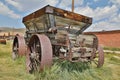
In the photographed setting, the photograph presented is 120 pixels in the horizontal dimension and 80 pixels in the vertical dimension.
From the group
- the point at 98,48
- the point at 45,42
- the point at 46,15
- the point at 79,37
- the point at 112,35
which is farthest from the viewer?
the point at 112,35

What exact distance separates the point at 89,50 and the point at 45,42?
152 centimetres

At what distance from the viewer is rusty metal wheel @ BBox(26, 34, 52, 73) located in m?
4.35

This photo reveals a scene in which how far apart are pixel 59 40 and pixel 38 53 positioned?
28.2 inches

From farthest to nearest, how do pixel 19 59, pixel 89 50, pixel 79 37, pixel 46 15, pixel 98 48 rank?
pixel 19 59
pixel 98 48
pixel 79 37
pixel 89 50
pixel 46 15

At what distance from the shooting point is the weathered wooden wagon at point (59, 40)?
4.66 meters

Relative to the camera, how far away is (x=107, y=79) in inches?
200

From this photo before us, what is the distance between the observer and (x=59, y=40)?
16.7 feet

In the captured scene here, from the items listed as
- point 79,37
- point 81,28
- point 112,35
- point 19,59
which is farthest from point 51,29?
point 112,35

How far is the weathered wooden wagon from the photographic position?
4.66 metres

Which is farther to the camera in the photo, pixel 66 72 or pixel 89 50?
pixel 89 50

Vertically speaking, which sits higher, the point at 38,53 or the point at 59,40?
the point at 59,40

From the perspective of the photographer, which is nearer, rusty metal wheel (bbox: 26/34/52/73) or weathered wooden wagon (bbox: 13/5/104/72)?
rusty metal wheel (bbox: 26/34/52/73)

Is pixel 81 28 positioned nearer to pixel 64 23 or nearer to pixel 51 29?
pixel 64 23

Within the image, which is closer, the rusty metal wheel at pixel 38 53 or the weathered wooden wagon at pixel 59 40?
the rusty metal wheel at pixel 38 53
